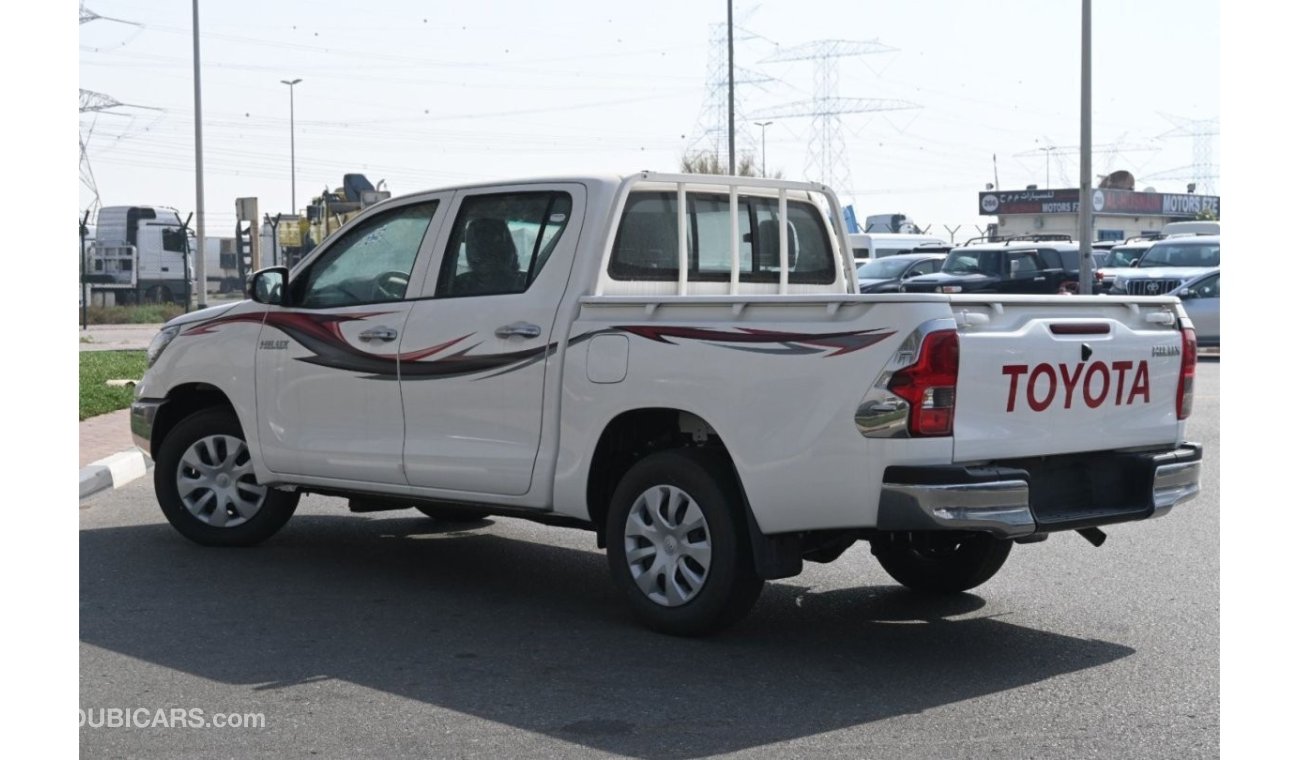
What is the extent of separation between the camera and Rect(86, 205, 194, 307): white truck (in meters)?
45.4

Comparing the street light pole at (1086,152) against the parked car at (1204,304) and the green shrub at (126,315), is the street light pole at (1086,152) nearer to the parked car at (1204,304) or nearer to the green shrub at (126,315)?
the parked car at (1204,304)

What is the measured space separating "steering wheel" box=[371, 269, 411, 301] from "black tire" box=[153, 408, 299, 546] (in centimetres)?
126

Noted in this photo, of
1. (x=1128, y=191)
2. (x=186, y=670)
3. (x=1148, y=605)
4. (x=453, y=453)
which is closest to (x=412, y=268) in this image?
(x=453, y=453)

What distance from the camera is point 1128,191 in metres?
95.4

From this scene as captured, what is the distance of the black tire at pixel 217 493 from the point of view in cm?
884

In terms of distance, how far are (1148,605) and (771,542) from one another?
2.04 m

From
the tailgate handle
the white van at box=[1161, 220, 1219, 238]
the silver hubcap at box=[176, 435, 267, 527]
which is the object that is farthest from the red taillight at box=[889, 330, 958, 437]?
the white van at box=[1161, 220, 1219, 238]

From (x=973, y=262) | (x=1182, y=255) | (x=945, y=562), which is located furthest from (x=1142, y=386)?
(x=1182, y=255)

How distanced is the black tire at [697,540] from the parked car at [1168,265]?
23486mm

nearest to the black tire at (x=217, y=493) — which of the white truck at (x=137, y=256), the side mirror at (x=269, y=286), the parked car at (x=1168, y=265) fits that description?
the side mirror at (x=269, y=286)

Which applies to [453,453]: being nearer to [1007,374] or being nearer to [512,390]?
[512,390]

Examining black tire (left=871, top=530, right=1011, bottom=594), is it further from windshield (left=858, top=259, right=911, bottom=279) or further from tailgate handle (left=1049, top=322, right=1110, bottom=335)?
windshield (left=858, top=259, right=911, bottom=279)

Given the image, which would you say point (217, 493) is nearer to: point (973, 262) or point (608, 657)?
point (608, 657)

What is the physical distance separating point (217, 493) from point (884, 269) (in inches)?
→ 1092
